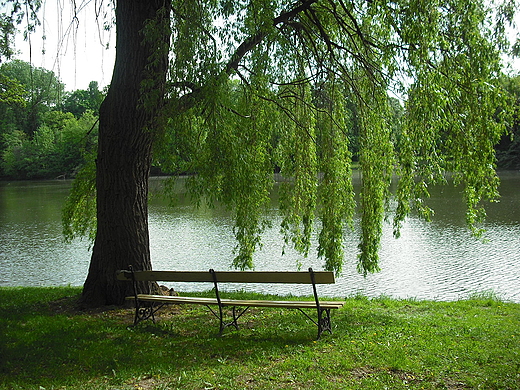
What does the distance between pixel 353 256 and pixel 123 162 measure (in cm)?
856

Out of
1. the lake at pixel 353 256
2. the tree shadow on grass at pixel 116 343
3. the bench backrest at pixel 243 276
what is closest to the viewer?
the tree shadow on grass at pixel 116 343

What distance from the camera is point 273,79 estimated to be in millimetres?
8055

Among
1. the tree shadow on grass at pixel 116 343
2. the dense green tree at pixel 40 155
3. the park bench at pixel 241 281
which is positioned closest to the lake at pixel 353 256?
the park bench at pixel 241 281

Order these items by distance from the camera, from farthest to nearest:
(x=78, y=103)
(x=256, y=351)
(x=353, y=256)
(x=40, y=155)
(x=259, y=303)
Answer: (x=78, y=103)
(x=40, y=155)
(x=353, y=256)
(x=259, y=303)
(x=256, y=351)

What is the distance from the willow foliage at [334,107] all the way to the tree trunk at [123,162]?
1.91ft

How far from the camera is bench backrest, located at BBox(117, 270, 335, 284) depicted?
175 inches

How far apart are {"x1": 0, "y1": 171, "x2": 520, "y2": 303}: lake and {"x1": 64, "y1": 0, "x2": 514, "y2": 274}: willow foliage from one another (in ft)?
4.95

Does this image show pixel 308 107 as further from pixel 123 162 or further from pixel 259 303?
pixel 259 303

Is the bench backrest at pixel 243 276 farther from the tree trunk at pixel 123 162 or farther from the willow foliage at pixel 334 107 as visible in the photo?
the willow foliage at pixel 334 107

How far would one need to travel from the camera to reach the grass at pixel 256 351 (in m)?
3.55

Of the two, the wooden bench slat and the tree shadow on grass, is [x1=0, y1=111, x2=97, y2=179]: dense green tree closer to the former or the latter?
the tree shadow on grass

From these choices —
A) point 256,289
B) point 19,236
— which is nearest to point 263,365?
point 256,289

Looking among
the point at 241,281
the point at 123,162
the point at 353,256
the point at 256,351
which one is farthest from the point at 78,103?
the point at 256,351

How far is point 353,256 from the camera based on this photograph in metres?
13.4
